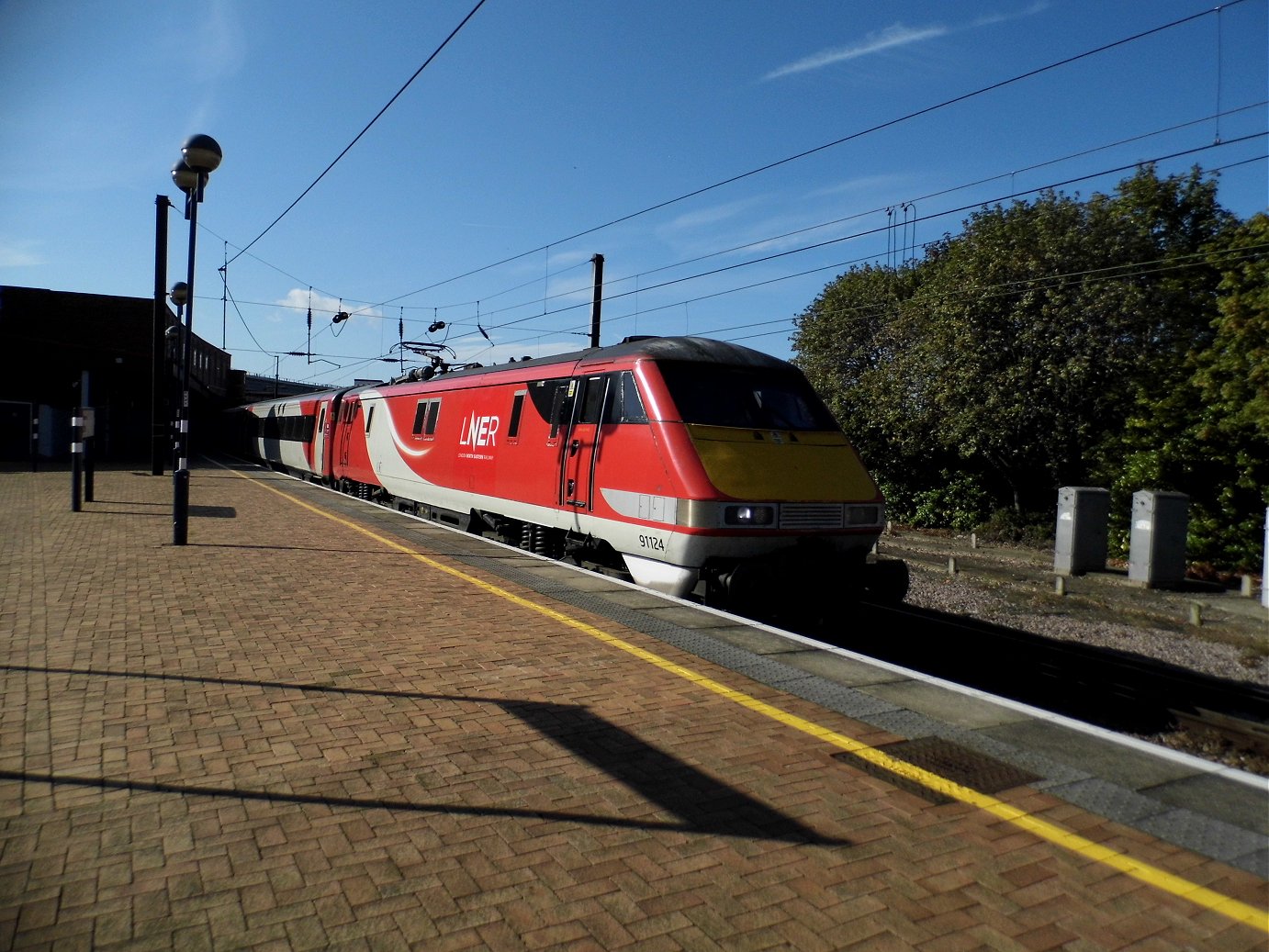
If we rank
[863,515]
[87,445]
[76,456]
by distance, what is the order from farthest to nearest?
[87,445], [76,456], [863,515]

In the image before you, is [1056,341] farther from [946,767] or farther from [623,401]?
[946,767]

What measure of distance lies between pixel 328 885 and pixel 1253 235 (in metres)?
20.8

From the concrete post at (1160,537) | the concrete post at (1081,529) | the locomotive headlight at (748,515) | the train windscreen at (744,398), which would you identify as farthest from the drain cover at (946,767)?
the concrete post at (1081,529)

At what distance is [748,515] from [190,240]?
919 cm

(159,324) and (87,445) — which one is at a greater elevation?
(159,324)

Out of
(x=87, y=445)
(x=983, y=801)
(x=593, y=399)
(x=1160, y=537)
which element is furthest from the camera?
(x=87, y=445)

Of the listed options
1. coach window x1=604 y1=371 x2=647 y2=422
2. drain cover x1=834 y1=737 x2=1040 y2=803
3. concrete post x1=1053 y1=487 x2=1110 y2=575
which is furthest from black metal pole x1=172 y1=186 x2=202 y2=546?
concrete post x1=1053 y1=487 x2=1110 y2=575

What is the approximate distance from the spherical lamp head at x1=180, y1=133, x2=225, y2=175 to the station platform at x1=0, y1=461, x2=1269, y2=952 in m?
7.04

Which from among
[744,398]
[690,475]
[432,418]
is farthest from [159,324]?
[690,475]

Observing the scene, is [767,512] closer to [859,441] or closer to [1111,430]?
[1111,430]

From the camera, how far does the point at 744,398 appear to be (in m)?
9.42

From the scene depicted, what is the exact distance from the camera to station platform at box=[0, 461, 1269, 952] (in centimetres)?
314

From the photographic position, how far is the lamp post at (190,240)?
11445 millimetres

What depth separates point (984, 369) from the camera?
896 inches
